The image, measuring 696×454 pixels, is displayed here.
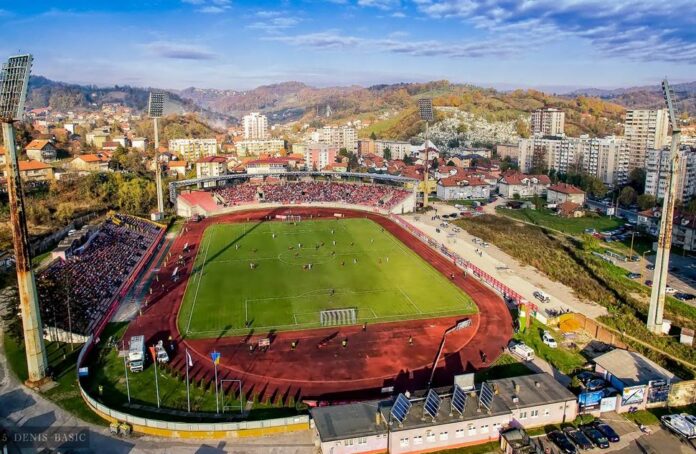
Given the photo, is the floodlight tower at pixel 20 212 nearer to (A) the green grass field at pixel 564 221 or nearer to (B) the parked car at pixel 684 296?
(B) the parked car at pixel 684 296

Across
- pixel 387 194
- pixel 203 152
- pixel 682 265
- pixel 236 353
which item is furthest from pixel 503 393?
pixel 203 152

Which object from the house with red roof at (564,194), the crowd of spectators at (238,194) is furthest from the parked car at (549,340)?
the crowd of spectators at (238,194)

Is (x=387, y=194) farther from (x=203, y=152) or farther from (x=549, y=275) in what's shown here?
(x=203, y=152)

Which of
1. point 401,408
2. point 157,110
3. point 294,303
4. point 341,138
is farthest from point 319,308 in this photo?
point 341,138

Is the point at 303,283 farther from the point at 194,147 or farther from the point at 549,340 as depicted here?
the point at 194,147

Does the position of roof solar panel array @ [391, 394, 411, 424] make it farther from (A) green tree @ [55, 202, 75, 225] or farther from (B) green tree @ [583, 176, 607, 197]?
(B) green tree @ [583, 176, 607, 197]

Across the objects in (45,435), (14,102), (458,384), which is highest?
(14,102)

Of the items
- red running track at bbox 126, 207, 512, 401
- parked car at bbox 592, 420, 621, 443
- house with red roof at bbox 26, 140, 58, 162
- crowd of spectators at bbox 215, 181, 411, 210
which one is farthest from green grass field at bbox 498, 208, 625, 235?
house with red roof at bbox 26, 140, 58, 162
